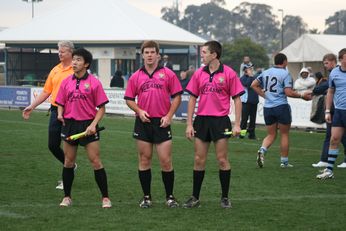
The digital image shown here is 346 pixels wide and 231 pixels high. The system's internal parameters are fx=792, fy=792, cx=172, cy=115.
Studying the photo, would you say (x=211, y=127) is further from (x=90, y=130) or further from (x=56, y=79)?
(x=56, y=79)

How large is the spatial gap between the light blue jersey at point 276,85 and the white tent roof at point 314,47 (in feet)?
70.4

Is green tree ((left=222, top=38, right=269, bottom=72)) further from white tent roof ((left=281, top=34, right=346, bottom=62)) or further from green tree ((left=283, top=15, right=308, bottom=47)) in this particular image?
green tree ((left=283, top=15, right=308, bottom=47))

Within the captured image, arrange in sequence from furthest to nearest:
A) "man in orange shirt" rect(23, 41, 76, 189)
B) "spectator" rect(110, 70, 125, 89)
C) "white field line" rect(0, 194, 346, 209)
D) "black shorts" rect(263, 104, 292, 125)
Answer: "spectator" rect(110, 70, 125, 89) → "black shorts" rect(263, 104, 292, 125) → "man in orange shirt" rect(23, 41, 76, 189) → "white field line" rect(0, 194, 346, 209)

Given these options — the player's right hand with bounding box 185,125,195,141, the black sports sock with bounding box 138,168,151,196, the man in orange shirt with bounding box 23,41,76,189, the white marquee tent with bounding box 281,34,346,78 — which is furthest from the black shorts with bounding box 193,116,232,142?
the white marquee tent with bounding box 281,34,346,78

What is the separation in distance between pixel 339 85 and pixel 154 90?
3889 mm

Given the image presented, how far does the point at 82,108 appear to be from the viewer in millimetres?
9125

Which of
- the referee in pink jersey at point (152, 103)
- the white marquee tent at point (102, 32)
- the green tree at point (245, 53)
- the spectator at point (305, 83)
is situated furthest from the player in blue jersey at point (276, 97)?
the green tree at point (245, 53)

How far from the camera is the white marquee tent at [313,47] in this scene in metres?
34.8

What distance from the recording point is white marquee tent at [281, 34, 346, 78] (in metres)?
34.8

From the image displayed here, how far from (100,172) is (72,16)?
3660 centimetres

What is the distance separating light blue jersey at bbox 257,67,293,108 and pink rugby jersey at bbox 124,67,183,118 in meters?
4.58

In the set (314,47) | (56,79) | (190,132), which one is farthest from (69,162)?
(314,47)

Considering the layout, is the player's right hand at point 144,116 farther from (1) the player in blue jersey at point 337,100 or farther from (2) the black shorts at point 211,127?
(1) the player in blue jersey at point 337,100

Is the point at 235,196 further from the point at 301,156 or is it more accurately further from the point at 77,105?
the point at 301,156
